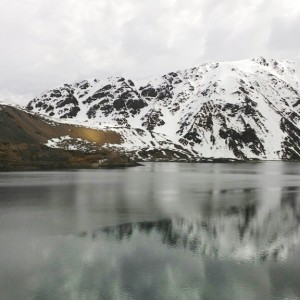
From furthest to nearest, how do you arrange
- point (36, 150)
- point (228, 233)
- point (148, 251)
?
1. point (36, 150)
2. point (228, 233)
3. point (148, 251)

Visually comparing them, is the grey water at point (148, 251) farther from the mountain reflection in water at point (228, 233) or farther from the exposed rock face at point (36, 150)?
the exposed rock face at point (36, 150)

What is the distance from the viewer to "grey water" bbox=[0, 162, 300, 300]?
58.5ft

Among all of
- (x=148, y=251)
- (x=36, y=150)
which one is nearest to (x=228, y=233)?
(x=148, y=251)

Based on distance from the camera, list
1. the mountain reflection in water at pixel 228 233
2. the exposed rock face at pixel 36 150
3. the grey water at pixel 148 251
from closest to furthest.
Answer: the grey water at pixel 148 251 < the mountain reflection in water at pixel 228 233 < the exposed rock face at pixel 36 150

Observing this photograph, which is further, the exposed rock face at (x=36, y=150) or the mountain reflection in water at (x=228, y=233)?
the exposed rock face at (x=36, y=150)

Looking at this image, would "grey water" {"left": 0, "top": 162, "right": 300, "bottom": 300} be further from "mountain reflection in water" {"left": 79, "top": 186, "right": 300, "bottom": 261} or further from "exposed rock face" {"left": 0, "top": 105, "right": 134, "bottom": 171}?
"exposed rock face" {"left": 0, "top": 105, "right": 134, "bottom": 171}

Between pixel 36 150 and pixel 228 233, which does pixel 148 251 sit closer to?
pixel 228 233

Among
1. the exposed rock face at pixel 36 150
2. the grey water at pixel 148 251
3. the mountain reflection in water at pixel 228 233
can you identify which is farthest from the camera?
the exposed rock face at pixel 36 150

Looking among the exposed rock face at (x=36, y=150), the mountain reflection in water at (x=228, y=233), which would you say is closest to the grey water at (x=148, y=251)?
the mountain reflection in water at (x=228, y=233)

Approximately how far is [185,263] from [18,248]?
395 inches

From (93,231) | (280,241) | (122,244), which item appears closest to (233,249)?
(280,241)

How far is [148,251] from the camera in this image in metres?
24.0

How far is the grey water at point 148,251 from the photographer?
1784cm

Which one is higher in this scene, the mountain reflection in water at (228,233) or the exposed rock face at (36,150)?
the exposed rock face at (36,150)
